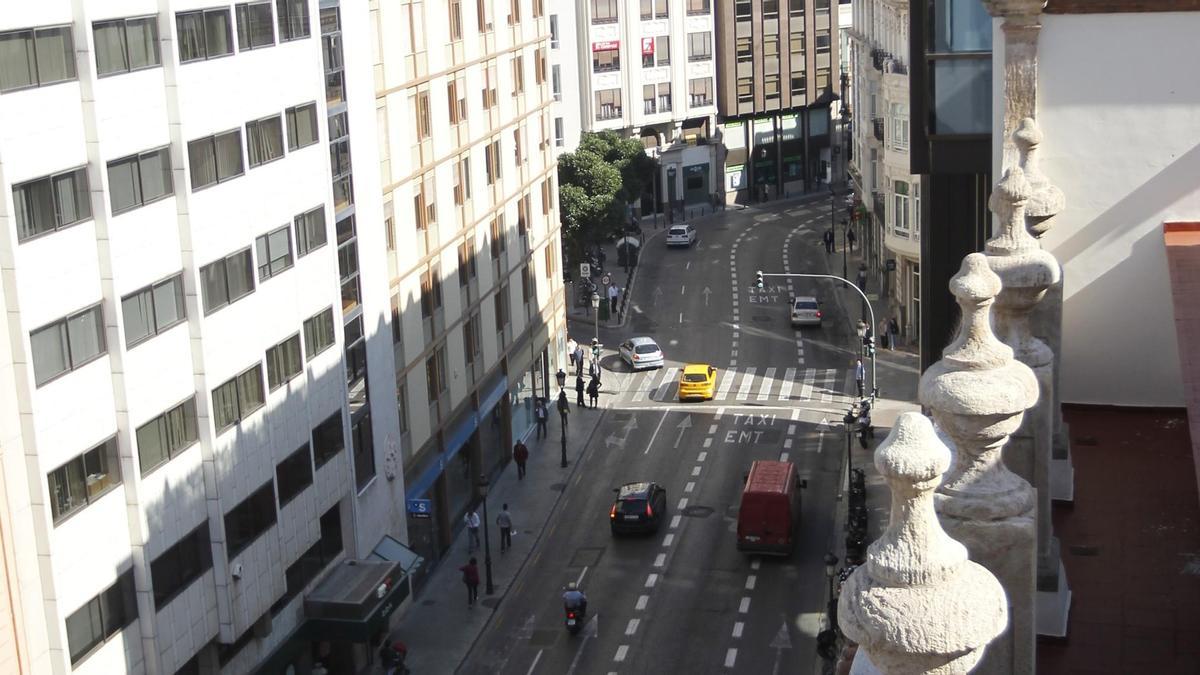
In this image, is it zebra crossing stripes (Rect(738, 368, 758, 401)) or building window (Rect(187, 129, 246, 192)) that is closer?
building window (Rect(187, 129, 246, 192))

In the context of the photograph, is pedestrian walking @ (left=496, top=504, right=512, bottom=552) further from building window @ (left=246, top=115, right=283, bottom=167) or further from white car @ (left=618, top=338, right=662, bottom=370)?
white car @ (left=618, top=338, right=662, bottom=370)

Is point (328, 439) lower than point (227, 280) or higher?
A: lower

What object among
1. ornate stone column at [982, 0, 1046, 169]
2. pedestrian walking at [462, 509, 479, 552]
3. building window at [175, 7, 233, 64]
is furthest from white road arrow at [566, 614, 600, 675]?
ornate stone column at [982, 0, 1046, 169]

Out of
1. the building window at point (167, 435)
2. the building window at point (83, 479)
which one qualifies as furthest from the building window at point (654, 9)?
the building window at point (83, 479)

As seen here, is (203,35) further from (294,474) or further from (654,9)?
(654,9)

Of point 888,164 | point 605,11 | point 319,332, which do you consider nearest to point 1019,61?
point 319,332

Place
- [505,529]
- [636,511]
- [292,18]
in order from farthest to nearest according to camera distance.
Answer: [636,511] → [505,529] → [292,18]

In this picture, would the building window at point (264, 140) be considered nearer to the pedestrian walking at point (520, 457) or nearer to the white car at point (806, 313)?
the pedestrian walking at point (520, 457)
